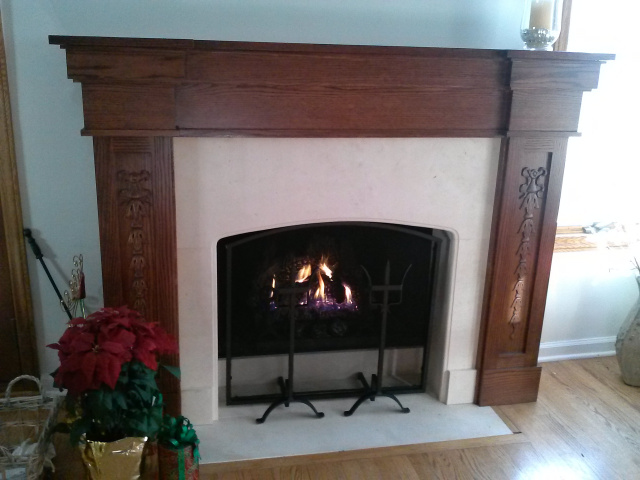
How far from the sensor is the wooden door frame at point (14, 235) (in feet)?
6.26

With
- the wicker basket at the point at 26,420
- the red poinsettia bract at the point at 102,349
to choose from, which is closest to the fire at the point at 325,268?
the red poinsettia bract at the point at 102,349

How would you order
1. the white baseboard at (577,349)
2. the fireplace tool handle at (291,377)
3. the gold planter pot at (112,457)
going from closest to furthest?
the gold planter pot at (112,457) < the fireplace tool handle at (291,377) < the white baseboard at (577,349)

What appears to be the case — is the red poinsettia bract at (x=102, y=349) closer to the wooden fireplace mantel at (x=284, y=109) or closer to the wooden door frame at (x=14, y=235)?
the wooden fireplace mantel at (x=284, y=109)

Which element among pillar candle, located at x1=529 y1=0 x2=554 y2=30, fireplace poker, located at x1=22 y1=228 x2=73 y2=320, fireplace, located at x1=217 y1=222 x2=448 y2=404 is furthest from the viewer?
fireplace, located at x1=217 y1=222 x2=448 y2=404

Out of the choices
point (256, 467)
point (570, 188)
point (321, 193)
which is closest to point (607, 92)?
point (570, 188)

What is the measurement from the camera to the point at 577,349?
2.71m

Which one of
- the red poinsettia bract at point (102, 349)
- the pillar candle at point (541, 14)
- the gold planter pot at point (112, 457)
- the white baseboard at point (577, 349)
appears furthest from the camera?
the white baseboard at point (577, 349)

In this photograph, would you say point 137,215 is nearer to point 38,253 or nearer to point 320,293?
point 38,253

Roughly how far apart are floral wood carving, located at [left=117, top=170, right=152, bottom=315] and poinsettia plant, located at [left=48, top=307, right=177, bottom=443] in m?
0.20

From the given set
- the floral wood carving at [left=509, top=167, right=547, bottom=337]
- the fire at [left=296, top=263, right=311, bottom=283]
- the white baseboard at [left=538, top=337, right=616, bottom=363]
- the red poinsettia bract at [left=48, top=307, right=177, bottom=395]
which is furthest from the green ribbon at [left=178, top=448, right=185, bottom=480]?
the white baseboard at [left=538, top=337, right=616, bottom=363]

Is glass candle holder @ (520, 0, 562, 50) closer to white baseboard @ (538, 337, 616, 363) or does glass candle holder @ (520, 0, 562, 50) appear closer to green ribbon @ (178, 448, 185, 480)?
white baseboard @ (538, 337, 616, 363)

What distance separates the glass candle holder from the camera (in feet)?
6.19

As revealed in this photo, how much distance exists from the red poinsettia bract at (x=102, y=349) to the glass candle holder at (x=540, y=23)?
1556 mm

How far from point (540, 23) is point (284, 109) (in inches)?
35.8
